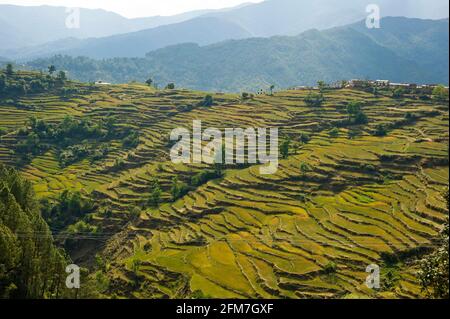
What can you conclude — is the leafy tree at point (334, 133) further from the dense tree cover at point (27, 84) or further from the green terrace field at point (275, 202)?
the dense tree cover at point (27, 84)

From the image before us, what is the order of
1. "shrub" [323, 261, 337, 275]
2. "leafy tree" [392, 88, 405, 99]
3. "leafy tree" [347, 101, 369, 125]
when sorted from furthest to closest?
"leafy tree" [392, 88, 405, 99]
"leafy tree" [347, 101, 369, 125]
"shrub" [323, 261, 337, 275]

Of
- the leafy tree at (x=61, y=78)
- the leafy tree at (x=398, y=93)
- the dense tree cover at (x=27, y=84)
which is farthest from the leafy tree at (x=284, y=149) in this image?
the leafy tree at (x=61, y=78)

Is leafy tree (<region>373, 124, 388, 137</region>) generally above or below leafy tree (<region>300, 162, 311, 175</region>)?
above

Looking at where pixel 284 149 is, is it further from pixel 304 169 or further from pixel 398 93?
pixel 398 93

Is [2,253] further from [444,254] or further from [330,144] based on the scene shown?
[330,144]

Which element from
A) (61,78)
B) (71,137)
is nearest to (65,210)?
(71,137)

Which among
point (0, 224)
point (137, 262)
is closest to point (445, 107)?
point (137, 262)

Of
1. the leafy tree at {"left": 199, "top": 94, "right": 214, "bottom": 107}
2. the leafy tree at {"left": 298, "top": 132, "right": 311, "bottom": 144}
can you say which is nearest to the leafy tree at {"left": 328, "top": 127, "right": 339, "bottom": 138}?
the leafy tree at {"left": 298, "top": 132, "right": 311, "bottom": 144}

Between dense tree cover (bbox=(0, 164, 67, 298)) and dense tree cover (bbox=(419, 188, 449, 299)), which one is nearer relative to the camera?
dense tree cover (bbox=(419, 188, 449, 299))

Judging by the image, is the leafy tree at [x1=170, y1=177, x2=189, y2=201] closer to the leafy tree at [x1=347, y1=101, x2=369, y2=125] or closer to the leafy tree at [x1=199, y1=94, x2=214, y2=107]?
the leafy tree at [x1=347, y1=101, x2=369, y2=125]
